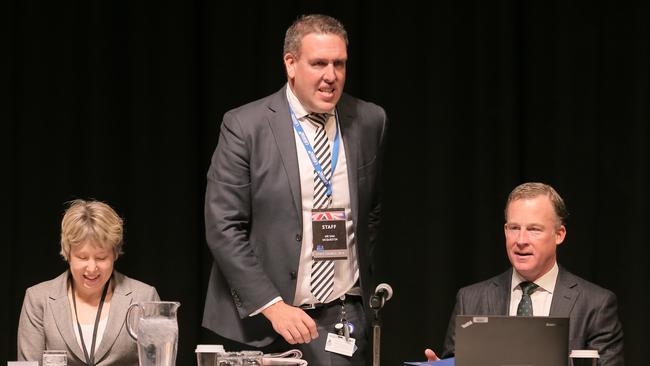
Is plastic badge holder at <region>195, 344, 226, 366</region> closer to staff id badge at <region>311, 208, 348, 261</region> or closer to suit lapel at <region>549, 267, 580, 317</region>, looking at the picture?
staff id badge at <region>311, 208, 348, 261</region>

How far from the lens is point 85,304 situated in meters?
3.35

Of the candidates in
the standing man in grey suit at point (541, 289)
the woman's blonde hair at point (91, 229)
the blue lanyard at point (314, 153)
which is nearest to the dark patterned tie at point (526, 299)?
the standing man in grey suit at point (541, 289)

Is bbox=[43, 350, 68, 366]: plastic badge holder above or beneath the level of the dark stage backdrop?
beneath

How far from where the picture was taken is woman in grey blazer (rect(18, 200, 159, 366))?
10.6ft

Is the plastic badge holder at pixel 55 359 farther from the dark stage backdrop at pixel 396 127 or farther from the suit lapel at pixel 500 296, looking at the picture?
the dark stage backdrop at pixel 396 127

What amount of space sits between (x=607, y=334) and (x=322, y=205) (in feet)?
3.29

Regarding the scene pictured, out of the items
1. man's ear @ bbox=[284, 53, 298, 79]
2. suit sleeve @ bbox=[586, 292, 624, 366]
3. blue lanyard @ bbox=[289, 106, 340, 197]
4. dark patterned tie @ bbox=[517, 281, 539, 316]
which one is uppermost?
man's ear @ bbox=[284, 53, 298, 79]

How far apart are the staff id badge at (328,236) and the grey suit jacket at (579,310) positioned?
45 cm

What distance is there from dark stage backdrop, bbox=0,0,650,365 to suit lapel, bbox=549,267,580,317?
1.89m

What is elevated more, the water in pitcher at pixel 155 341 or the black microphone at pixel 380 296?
the black microphone at pixel 380 296

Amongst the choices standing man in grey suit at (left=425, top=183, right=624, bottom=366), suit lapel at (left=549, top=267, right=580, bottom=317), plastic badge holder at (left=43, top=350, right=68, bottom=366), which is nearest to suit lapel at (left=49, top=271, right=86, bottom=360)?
plastic badge holder at (left=43, top=350, right=68, bottom=366)

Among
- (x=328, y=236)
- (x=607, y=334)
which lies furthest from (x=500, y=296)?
(x=328, y=236)

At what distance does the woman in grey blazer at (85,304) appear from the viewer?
3236 millimetres

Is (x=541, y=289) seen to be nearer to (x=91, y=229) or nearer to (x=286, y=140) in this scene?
(x=286, y=140)
